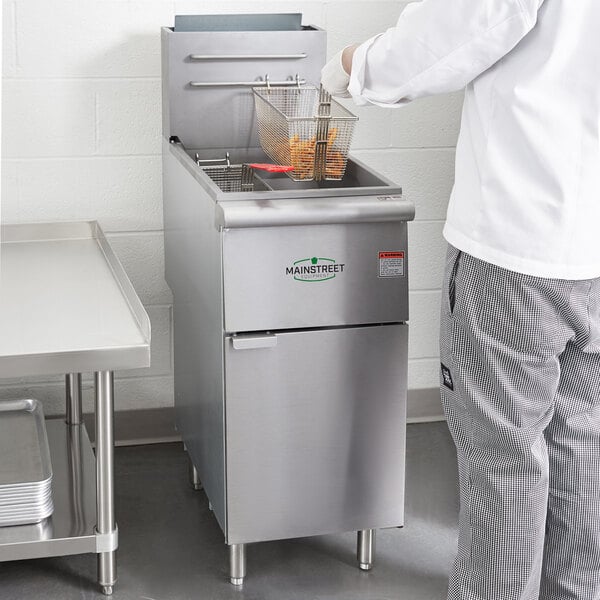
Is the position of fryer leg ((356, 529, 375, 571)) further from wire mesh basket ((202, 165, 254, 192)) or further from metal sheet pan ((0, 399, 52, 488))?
wire mesh basket ((202, 165, 254, 192))

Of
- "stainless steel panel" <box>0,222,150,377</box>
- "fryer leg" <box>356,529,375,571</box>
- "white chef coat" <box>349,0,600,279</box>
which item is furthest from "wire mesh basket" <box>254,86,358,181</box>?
"fryer leg" <box>356,529,375,571</box>

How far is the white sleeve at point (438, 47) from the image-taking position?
1.65m

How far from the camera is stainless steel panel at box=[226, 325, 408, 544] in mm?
2121

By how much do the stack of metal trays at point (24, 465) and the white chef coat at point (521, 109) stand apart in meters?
1.08

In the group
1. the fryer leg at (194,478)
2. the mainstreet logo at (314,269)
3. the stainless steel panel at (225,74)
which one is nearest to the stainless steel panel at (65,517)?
the fryer leg at (194,478)

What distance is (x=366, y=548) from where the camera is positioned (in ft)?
7.63

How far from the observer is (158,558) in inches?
93.4

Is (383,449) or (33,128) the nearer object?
(383,449)

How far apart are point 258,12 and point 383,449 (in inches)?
48.9

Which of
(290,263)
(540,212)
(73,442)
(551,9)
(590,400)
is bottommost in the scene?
(73,442)

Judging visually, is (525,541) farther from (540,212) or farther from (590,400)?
(540,212)

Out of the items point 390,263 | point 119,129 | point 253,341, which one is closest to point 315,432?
point 253,341

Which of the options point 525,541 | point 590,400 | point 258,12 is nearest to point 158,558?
point 525,541

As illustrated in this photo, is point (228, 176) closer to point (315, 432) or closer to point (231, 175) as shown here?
point (231, 175)
